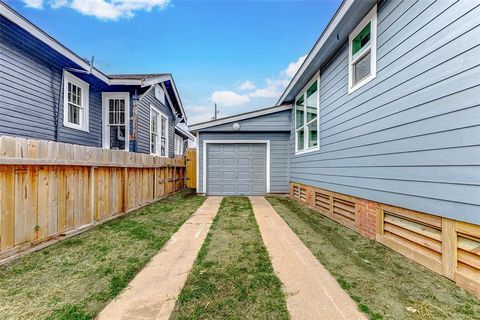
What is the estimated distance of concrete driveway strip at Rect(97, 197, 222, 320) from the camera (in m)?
1.79

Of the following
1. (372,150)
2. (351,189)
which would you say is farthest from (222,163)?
(372,150)

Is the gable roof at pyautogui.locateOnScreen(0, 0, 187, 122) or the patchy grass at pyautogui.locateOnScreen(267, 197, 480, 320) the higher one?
the gable roof at pyautogui.locateOnScreen(0, 0, 187, 122)

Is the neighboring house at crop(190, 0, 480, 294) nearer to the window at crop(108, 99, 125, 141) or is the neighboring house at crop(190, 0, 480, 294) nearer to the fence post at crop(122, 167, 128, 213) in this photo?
the fence post at crop(122, 167, 128, 213)

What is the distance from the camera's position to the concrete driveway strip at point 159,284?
1.79 meters

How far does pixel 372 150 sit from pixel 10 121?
7490mm

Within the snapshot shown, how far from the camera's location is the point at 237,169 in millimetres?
8750

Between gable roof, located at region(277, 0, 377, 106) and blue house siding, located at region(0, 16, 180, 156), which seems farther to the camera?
blue house siding, located at region(0, 16, 180, 156)

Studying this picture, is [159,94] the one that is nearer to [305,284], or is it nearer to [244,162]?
[244,162]

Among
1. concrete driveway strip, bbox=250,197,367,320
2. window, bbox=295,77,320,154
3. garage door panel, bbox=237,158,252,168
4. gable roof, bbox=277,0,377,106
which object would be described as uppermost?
gable roof, bbox=277,0,377,106

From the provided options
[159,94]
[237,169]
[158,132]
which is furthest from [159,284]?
[159,94]

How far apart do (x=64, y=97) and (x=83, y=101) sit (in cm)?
77

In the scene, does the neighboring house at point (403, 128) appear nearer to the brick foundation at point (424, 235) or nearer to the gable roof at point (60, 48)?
the brick foundation at point (424, 235)

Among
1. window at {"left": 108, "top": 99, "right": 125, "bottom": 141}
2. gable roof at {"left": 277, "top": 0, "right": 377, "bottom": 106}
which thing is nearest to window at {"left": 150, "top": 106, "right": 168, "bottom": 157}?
window at {"left": 108, "top": 99, "right": 125, "bottom": 141}

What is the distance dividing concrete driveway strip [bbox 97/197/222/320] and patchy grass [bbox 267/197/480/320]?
1.59 m
